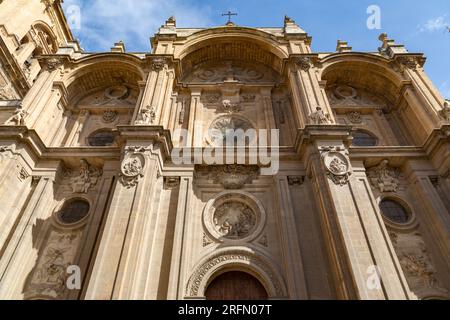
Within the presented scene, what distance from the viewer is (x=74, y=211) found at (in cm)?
1291

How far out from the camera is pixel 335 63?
17.4 m

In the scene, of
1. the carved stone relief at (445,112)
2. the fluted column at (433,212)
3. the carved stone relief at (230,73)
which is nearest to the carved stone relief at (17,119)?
the carved stone relief at (230,73)

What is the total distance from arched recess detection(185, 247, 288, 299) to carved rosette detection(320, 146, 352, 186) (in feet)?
13.2

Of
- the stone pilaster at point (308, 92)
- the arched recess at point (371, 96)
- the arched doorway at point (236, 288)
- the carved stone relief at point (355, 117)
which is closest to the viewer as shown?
the arched doorway at point (236, 288)

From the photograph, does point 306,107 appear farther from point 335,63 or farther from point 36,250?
point 36,250

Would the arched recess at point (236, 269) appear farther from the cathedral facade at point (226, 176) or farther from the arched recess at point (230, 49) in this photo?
the arched recess at point (230, 49)

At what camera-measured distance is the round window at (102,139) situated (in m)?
15.9

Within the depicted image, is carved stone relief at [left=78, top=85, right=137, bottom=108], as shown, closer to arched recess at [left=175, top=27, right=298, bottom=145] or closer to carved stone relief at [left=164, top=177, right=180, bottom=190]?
arched recess at [left=175, top=27, right=298, bottom=145]

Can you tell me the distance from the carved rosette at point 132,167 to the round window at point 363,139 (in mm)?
11103

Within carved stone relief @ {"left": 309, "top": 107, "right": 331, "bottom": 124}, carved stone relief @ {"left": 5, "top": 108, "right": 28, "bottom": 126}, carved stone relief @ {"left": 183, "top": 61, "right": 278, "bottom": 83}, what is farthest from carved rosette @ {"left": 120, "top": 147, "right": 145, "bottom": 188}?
carved stone relief @ {"left": 183, "top": 61, "right": 278, "bottom": 83}
